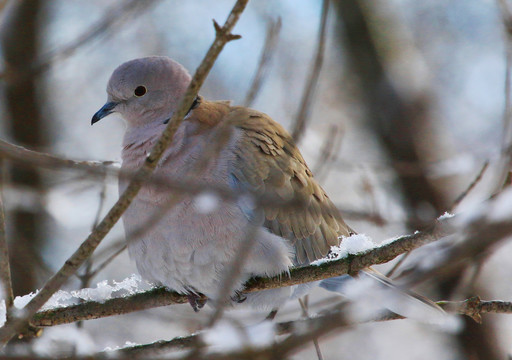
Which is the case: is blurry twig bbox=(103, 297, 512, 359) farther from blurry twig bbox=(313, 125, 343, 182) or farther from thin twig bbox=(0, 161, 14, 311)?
blurry twig bbox=(313, 125, 343, 182)

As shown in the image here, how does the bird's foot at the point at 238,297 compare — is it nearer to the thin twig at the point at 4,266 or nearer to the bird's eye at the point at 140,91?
the thin twig at the point at 4,266

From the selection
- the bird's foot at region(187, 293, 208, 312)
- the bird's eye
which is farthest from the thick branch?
the bird's eye

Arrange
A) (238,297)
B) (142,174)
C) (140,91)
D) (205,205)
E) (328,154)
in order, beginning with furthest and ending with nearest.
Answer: (140,91), (328,154), (238,297), (205,205), (142,174)

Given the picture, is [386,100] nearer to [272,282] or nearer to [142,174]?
[272,282]

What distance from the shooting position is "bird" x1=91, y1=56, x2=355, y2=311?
3.11 meters

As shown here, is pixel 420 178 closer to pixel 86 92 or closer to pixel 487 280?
pixel 487 280

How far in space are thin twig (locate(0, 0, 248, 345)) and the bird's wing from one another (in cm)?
119

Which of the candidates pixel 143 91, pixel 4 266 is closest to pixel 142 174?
pixel 4 266

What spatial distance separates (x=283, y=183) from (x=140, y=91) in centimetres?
109

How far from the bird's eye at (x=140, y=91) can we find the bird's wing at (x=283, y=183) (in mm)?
612

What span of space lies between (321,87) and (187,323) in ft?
15.1

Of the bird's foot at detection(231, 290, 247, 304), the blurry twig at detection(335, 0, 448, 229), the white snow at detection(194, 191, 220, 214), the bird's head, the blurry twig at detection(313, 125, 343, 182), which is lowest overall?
the bird's foot at detection(231, 290, 247, 304)

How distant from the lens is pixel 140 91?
382 cm

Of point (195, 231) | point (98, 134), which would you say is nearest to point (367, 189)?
point (195, 231)
